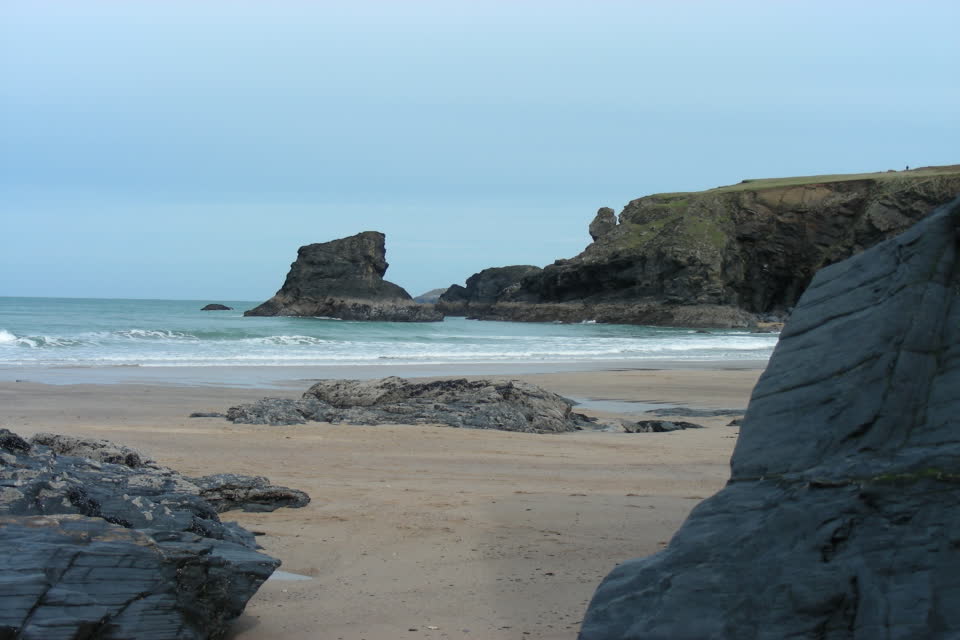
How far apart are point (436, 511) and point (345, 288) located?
74.3m

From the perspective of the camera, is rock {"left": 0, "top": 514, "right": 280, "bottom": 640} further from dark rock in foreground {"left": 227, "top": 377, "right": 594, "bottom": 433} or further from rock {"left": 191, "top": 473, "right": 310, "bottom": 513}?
dark rock in foreground {"left": 227, "top": 377, "right": 594, "bottom": 433}

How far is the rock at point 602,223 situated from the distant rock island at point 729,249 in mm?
4356

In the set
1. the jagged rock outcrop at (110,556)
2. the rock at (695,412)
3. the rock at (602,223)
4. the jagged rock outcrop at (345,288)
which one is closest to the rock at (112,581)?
the jagged rock outcrop at (110,556)

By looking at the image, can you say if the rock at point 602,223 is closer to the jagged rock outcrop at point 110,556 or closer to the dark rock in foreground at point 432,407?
the dark rock in foreground at point 432,407

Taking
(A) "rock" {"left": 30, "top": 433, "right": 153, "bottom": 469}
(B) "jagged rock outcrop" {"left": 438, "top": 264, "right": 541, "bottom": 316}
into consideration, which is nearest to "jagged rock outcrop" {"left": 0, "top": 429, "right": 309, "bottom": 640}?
(A) "rock" {"left": 30, "top": 433, "right": 153, "bottom": 469}

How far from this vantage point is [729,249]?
258 ft

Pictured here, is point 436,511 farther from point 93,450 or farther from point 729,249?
point 729,249

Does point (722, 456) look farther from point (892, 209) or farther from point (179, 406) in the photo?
point (892, 209)

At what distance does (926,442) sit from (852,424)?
A: 21 centimetres

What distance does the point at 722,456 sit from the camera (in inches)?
305

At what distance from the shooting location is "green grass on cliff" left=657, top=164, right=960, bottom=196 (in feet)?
252

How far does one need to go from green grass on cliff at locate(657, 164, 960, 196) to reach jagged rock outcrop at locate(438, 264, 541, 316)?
22.9 meters

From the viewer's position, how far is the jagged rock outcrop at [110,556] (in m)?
2.57

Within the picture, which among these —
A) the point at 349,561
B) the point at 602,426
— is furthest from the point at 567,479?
the point at 602,426
